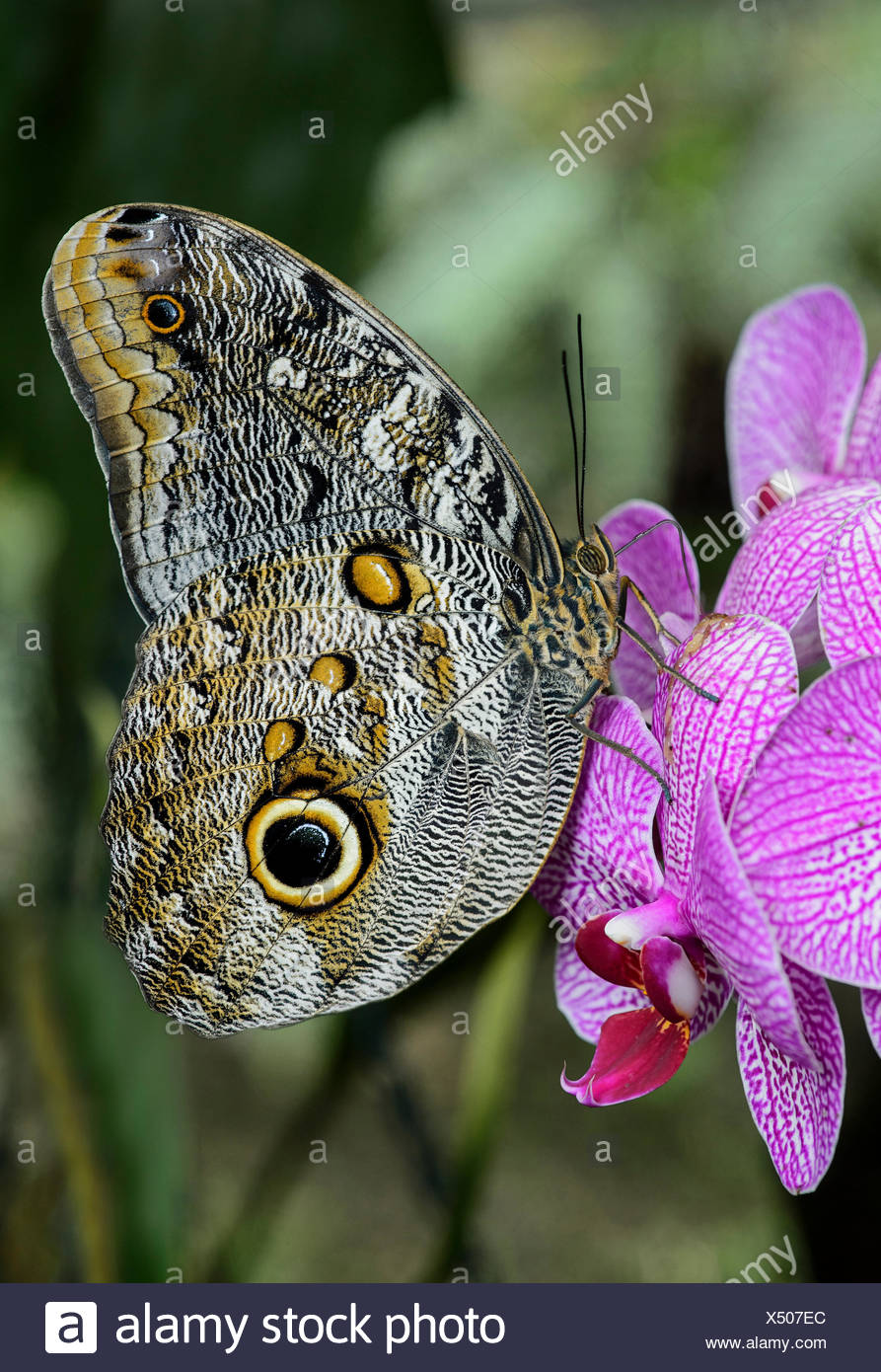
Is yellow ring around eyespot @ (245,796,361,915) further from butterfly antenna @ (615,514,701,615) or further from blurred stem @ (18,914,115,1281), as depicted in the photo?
blurred stem @ (18,914,115,1281)

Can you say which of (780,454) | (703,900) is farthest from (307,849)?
(780,454)

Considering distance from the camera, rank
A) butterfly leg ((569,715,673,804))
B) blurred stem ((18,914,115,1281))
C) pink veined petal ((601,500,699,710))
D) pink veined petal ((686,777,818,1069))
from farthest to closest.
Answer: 1. blurred stem ((18,914,115,1281))
2. pink veined petal ((601,500,699,710))
3. butterfly leg ((569,715,673,804))
4. pink veined petal ((686,777,818,1069))

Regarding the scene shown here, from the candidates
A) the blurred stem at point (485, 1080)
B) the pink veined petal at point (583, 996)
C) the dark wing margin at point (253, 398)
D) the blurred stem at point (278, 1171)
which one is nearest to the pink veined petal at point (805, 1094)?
the pink veined petal at point (583, 996)

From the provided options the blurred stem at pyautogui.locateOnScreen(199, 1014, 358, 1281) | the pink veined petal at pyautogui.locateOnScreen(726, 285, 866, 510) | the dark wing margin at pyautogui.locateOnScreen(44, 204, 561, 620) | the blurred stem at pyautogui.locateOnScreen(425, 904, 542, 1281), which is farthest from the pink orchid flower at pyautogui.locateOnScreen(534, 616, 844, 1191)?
the blurred stem at pyautogui.locateOnScreen(199, 1014, 358, 1281)

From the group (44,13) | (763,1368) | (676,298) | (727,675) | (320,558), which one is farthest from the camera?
(676,298)

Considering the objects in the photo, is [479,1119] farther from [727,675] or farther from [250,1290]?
[727,675]

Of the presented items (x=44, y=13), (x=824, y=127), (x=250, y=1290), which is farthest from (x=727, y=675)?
(x=824, y=127)
